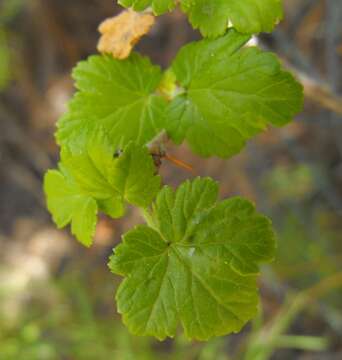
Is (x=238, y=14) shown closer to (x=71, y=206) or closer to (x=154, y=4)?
(x=154, y=4)

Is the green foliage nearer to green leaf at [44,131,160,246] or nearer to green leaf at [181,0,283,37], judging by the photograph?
green leaf at [181,0,283,37]

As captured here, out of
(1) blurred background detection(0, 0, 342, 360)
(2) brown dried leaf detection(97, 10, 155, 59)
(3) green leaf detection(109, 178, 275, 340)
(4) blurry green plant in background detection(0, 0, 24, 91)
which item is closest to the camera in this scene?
(3) green leaf detection(109, 178, 275, 340)

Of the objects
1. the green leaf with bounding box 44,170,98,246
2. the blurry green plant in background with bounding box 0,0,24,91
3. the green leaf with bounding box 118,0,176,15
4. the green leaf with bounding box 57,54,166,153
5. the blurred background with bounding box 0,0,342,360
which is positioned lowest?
the blurred background with bounding box 0,0,342,360

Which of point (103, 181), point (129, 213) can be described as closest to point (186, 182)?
point (103, 181)

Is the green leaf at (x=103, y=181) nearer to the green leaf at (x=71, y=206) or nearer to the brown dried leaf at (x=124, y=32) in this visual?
the green leaf at (x=71, y=206)

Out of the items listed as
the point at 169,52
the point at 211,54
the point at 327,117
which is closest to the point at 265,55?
the point at 211,54

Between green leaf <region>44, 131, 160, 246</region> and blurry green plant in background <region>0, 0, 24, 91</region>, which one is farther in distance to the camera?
blurry green plant in background <region>0, 0, 24, 91</region>

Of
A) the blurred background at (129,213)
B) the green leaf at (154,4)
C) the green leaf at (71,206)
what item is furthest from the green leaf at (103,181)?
the blurred background at (129,213)

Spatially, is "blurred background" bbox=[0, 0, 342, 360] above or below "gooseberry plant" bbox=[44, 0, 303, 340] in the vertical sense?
below

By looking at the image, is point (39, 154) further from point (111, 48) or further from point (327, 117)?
point (111, 48)

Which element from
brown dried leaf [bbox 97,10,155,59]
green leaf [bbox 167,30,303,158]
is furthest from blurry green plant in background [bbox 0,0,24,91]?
green leaf [bbox 167,30,303,158]
